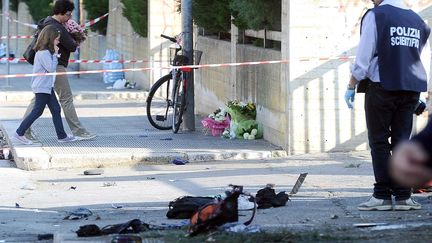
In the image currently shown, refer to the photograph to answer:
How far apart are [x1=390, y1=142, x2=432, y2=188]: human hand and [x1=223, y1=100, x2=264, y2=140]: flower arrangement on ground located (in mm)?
9782

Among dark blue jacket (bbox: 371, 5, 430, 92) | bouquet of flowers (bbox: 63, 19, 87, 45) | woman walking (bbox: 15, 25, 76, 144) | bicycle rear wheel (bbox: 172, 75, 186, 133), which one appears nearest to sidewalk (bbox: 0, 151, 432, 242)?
dark blue jacket (bbox: 371, 5, 430, 92)

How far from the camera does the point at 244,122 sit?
1396cm

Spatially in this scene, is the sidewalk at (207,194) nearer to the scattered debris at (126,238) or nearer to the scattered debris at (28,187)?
the scattered debris at (28,187)

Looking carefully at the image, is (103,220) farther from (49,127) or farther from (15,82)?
(15,82)

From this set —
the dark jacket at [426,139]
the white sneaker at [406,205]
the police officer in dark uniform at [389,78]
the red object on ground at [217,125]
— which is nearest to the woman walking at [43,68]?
the red object on ground at [217,125]

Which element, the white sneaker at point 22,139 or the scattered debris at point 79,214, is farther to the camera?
the white sneaker at point 22,139

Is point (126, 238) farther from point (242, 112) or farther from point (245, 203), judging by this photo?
point (242, 112)

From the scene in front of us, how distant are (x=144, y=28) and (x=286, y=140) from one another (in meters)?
12.2

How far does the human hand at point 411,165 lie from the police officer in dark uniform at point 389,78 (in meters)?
4.30

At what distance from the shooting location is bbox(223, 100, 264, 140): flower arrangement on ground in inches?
544

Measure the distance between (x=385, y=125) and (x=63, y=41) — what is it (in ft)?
20.4

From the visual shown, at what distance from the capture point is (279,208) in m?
8.76

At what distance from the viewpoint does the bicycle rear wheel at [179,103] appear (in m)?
14.7

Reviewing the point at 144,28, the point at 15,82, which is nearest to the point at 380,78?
the point at 144,28
